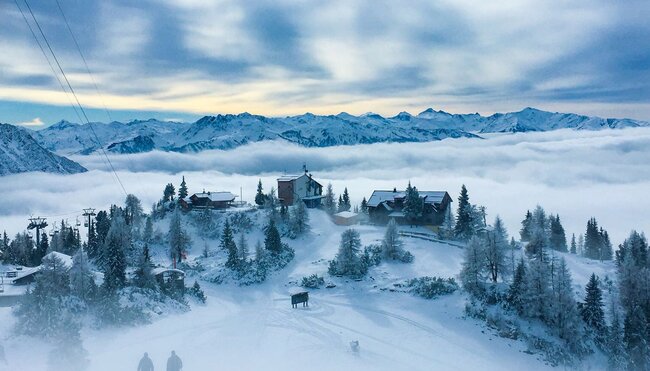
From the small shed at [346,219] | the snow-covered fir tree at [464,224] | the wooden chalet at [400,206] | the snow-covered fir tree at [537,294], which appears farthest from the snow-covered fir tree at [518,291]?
the small shed at [346,219]

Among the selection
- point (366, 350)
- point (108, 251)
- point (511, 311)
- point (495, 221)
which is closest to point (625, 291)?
point (511, 311)

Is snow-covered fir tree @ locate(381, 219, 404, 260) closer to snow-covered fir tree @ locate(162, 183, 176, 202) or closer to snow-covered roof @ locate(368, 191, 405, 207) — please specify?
snow-covered roof @ locate(368, 191, 405, 207)

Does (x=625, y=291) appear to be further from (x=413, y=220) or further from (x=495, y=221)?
(x=413, y=220)

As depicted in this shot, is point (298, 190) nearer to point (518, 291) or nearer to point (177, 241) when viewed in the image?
point (177, 241)

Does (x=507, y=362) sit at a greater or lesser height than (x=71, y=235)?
lesser

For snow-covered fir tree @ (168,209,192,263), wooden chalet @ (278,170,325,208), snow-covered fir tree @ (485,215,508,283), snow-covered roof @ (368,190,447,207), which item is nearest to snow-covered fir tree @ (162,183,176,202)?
wooden chalet @ (278,170,325,208)

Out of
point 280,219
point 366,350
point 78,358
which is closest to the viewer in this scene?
point 78,358

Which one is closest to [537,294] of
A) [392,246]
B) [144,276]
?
[392,246]
